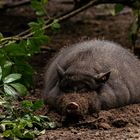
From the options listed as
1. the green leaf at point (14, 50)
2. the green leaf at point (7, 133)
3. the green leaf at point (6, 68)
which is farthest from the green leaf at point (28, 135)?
the green leaf at point (14, 50)

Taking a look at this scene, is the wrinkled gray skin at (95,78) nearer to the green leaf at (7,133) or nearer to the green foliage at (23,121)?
the green foliage at (23,121)

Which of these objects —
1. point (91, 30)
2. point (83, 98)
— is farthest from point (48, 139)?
point (91, 30)

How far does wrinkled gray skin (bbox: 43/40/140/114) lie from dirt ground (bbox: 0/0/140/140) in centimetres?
13

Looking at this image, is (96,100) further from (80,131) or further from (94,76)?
(80,131)

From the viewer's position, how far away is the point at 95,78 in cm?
→ 576

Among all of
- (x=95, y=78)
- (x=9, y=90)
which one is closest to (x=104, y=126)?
(x=95, y=78)

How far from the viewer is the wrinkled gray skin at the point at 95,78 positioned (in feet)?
18.7

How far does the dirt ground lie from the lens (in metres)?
5.09

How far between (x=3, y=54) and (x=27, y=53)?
0.88 feet

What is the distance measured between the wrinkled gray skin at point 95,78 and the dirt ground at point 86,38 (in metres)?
0.13

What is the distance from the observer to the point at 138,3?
25.4ft

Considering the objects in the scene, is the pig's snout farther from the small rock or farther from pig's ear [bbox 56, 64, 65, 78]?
pig's ear [bbox 56, 64, 65, 78]

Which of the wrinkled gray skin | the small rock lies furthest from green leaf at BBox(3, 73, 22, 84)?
the small rock

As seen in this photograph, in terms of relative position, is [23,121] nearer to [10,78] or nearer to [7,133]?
[7,133]
